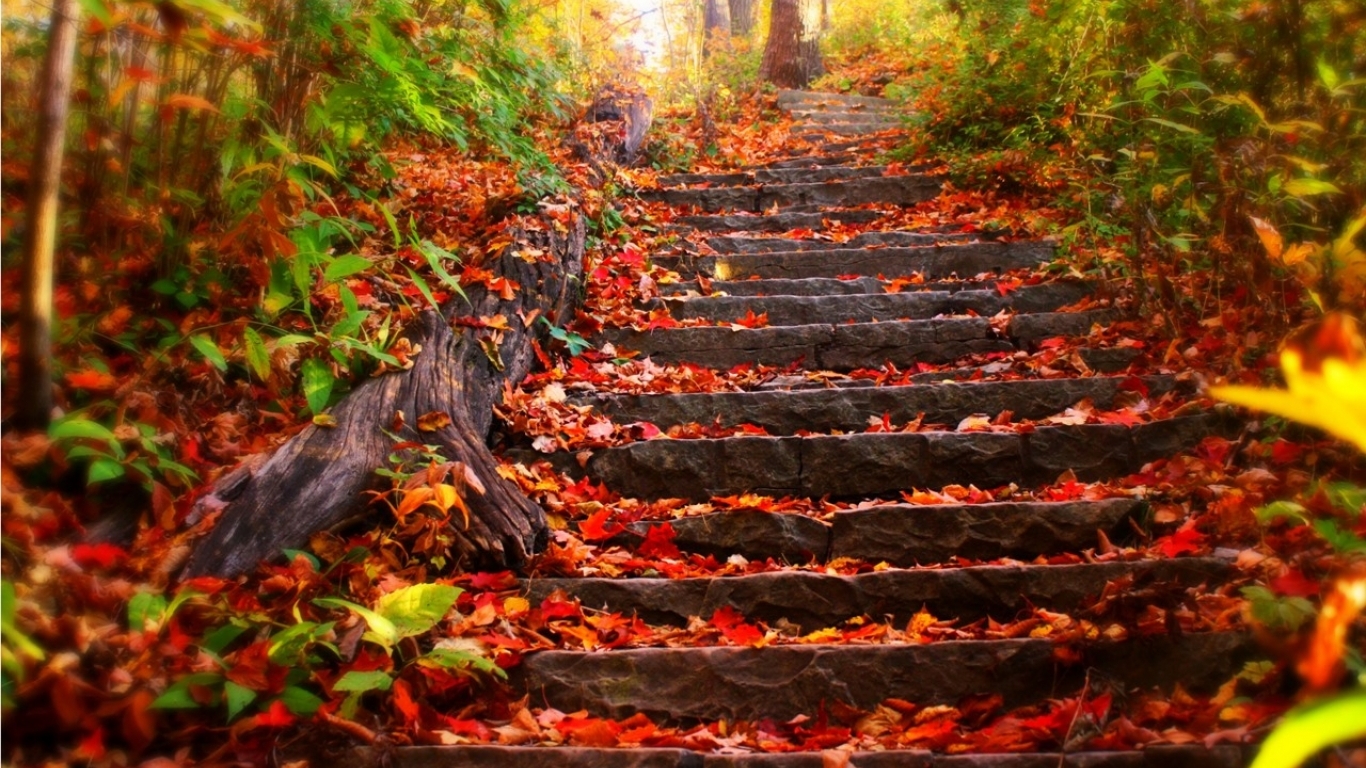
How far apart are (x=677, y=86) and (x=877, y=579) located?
9540mm

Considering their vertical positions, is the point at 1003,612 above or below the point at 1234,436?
below

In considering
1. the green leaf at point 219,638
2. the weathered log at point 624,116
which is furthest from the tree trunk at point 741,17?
the green leaf at point 219,638

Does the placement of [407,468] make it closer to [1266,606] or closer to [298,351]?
[298,351]

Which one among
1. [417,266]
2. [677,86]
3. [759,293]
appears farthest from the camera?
[677,86]

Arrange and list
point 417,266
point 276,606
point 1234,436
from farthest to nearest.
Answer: point 417,266 < point 1234,436 < point 276,606

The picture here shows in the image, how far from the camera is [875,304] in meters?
4.89

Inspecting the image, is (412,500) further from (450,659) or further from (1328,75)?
(1328,75)

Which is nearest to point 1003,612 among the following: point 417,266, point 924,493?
point 924,493

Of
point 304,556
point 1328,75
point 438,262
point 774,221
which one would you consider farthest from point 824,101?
point 304,556

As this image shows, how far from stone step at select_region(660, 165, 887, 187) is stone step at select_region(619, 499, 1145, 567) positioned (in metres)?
4.70

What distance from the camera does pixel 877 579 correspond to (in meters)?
2.65

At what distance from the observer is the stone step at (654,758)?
1.88m

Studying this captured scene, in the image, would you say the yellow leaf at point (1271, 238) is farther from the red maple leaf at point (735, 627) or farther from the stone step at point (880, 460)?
the red maple leaf at point (735, 627)

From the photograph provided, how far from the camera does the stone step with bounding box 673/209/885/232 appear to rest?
6441mm
